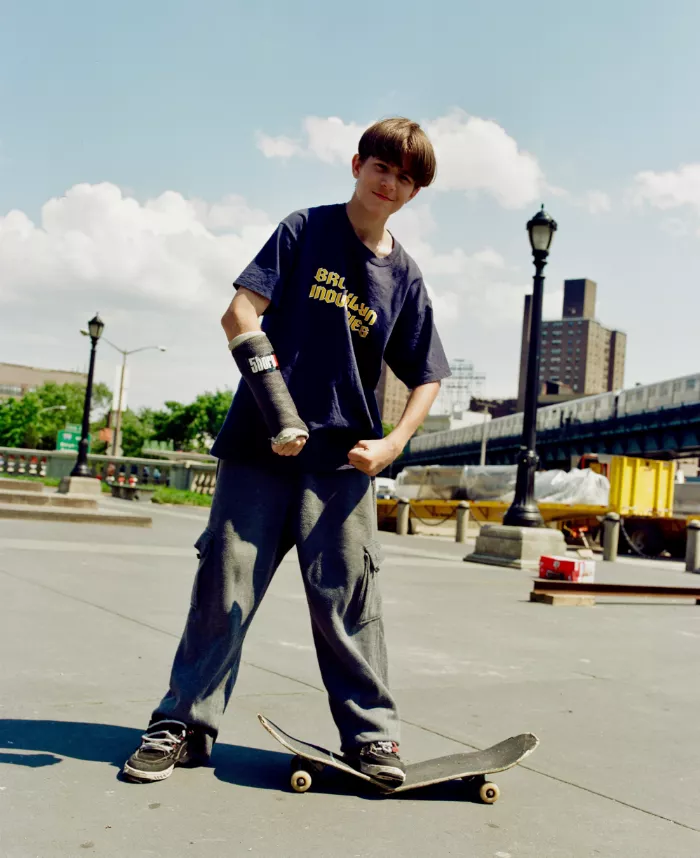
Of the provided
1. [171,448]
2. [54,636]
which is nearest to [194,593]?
[54,636]

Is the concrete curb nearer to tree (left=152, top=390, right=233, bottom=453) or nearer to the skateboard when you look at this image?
the skateboard

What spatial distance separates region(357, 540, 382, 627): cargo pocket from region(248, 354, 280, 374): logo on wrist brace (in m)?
0.62

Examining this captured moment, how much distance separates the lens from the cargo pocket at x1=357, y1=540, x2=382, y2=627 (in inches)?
105

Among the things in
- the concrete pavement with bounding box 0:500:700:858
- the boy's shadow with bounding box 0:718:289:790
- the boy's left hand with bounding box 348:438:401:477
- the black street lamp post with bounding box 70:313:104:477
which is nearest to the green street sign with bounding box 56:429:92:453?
the black street lamp post with bounding box 70:313:104:477

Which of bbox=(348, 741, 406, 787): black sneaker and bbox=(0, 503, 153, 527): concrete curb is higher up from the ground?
bbox=(348, 741, 406, 787): black sneaker

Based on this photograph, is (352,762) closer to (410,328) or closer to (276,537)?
(276,537)

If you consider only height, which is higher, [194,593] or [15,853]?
[194,593]

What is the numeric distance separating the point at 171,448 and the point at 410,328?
9261cm

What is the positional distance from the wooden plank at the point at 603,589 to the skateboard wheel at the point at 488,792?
226 inches

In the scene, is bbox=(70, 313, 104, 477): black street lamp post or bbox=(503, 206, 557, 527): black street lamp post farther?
bbox=(70, 313, 104, 477): black street lamp post

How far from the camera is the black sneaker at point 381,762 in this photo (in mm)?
2529

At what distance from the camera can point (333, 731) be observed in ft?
10.6

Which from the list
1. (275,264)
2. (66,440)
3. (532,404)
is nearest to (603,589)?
(532,404)

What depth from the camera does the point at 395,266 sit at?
2838 millimetres
